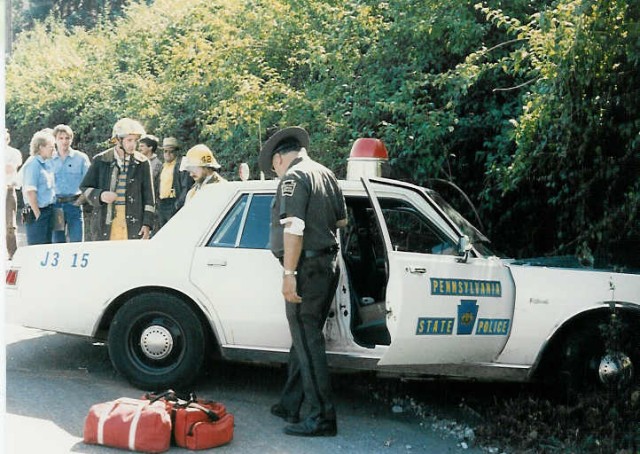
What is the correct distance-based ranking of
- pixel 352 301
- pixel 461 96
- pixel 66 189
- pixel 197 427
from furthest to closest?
pixel 66 189 → pixel 461 96 → pixel 352 301 → pixel 197 427

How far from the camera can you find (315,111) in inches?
394

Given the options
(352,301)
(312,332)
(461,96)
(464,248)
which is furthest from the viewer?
(461,96)

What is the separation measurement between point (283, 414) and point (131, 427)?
117cm

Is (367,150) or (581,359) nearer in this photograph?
(581,359)

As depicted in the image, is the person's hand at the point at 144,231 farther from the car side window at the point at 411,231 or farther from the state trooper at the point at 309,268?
the state trooper at the point at 309,268

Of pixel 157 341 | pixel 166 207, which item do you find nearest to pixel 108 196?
pixel 166 207

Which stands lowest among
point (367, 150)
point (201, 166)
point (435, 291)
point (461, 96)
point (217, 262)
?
point (435, 291)

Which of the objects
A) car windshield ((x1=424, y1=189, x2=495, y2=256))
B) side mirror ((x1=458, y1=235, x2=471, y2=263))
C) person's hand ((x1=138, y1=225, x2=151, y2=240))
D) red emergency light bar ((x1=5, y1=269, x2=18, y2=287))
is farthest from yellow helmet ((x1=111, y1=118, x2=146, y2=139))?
side mirror ((x1=458, y1=235, x2=471, y2=263))

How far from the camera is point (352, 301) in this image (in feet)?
20.0

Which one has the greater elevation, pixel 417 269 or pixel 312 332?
pixel 417 269

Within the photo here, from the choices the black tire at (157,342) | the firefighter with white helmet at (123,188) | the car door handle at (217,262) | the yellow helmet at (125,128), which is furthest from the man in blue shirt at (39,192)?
the car door handle at (217,262)

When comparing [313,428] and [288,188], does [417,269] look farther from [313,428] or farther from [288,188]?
[313,428]

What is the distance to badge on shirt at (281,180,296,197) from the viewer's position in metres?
5.48

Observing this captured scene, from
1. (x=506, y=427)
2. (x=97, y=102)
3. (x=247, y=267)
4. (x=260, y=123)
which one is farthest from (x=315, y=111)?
(x=97, y=102)
